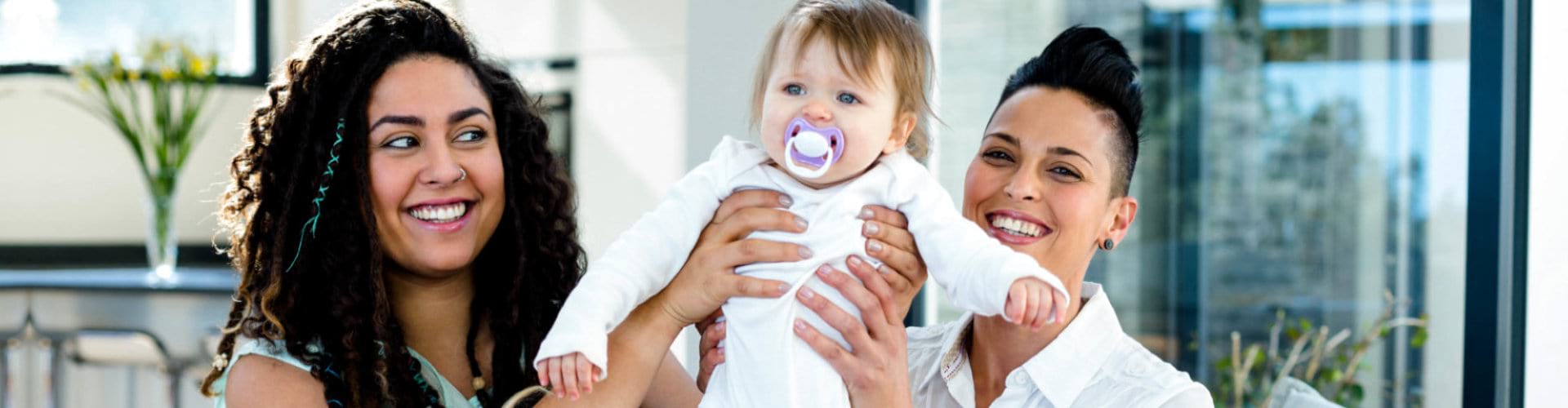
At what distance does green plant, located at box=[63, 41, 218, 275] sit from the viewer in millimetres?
3568

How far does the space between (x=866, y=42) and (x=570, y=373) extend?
49 centimetres

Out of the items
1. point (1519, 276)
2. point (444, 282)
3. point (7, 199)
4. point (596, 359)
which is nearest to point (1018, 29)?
point (1519, 276)

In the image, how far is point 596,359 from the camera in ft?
4.33

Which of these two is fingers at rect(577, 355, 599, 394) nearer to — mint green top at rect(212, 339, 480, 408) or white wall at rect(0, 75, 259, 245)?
mint green top at rect(212, 339, 480, 408)

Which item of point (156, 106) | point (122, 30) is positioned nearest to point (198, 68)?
point (156, 106)

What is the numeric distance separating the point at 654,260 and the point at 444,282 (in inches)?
18.3

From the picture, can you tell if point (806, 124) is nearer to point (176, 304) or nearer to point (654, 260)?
point (654, 260)

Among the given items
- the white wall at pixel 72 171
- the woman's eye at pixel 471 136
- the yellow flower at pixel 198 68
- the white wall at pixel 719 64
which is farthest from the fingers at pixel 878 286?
the yellow flower at pixel 198 68

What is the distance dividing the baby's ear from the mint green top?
0.72 metres

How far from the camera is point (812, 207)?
145 centimetres

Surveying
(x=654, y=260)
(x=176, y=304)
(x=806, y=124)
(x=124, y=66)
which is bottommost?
(x=176, y=304)

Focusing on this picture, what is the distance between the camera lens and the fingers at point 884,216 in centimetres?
143

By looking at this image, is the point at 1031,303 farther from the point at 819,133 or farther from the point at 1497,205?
the point at 1497,205

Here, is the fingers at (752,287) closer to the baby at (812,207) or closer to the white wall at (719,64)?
the baby at (812,207)
